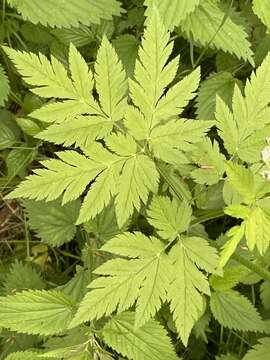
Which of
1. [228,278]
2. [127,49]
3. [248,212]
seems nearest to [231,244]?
[248,212]

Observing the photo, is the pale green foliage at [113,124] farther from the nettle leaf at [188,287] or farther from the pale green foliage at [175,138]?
the nettle leaf at [188,287]

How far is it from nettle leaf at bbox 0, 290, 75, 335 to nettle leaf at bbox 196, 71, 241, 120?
96cm

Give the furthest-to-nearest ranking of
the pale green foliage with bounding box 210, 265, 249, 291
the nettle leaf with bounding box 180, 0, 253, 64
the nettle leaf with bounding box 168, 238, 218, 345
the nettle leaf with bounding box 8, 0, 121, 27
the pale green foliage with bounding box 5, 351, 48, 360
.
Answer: the nettle leaf with bounding box 180, 0, 253, 64 < the nettle leaf with bounding box 8, 0, 121, 27 < the pale green foliage with bounding box 210, 265, 249, 291 < the pale green foliage with bounding box 5, 351, 48, 360 < the nettle leaf with bounding box 168, 238, 218, 345

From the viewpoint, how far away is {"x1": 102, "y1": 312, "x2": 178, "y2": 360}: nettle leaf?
1.58 m

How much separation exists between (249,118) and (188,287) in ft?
1.56

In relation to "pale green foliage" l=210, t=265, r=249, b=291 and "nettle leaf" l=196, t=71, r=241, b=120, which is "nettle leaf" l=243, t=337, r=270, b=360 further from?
"nettle leaf" l=196, t=71, r=241, b=120

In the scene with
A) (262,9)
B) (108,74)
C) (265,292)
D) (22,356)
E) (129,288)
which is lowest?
(22,356)

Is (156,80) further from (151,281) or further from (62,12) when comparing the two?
(62,12)

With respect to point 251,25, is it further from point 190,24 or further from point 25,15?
point 25,15

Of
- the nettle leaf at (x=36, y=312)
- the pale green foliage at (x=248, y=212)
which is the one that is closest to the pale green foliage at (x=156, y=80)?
the pale green foliage at (x=248, y=212)

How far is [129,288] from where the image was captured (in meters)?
1.44

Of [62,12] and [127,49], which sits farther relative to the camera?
[127,49]

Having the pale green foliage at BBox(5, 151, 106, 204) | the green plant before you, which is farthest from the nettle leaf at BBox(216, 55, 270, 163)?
the pale green foliage at BBox(5, 151, 106, 204)

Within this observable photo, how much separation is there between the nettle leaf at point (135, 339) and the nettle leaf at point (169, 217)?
280mm
